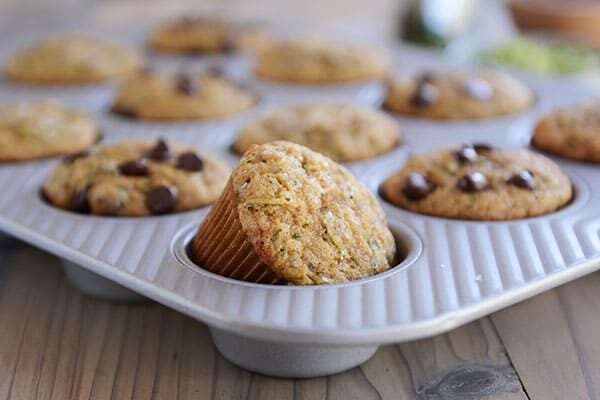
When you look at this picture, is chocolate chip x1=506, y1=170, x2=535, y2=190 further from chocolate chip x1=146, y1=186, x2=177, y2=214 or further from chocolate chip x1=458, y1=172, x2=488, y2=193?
chocolate chip x1=146, y1=186, x2=177, y2=214

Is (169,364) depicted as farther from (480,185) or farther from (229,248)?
(480,185)

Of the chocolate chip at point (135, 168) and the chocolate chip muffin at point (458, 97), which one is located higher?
the chocolate chip at point (135, 168)

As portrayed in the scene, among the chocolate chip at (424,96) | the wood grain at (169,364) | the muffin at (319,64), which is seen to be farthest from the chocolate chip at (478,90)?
the wood grain at (169,364)

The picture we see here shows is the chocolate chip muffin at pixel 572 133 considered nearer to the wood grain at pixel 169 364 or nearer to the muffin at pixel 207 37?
the wood grain at pixel 169 364

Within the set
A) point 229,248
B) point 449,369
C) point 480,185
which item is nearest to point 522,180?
point 480,185

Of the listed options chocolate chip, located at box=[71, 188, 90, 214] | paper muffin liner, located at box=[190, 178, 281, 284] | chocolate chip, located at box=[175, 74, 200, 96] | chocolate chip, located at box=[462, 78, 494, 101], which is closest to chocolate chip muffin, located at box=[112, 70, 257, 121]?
chocolate chip, located at box=[175, 74, 200, 96]

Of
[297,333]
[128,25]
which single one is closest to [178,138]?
[297,333]
